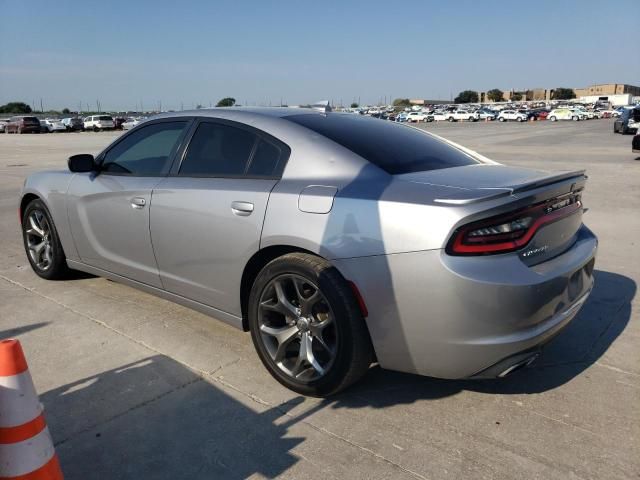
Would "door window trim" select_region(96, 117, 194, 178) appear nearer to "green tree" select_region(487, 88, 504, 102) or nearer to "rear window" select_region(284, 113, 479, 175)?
"rear window" select_region(284, 113, 479, 175)

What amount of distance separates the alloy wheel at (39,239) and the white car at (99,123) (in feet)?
169

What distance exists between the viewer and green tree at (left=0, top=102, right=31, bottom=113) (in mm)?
103938

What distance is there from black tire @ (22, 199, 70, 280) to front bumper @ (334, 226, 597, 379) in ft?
10.6

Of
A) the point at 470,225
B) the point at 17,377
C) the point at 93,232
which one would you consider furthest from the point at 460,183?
the point at 93,232

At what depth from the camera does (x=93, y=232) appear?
4.33m

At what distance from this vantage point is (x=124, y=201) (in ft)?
13.1

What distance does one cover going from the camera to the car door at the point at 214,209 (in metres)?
3.21

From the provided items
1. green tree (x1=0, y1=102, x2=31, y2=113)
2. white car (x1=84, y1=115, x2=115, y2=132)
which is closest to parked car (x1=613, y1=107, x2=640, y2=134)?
white car (x1=84, y1=115, x2=115, y2=132)

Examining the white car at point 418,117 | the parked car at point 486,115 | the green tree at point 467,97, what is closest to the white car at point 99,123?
the white car at point 418,117

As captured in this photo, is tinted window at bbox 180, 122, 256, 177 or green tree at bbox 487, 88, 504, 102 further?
green tree at bbox 487, 88, 504, 102

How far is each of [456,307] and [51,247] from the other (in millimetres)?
3986

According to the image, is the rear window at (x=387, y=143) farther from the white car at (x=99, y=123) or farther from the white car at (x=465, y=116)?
the white car at (x=465, y=116)

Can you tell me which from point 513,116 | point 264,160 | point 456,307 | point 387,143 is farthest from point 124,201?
point 513,116

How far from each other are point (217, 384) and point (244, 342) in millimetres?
607
